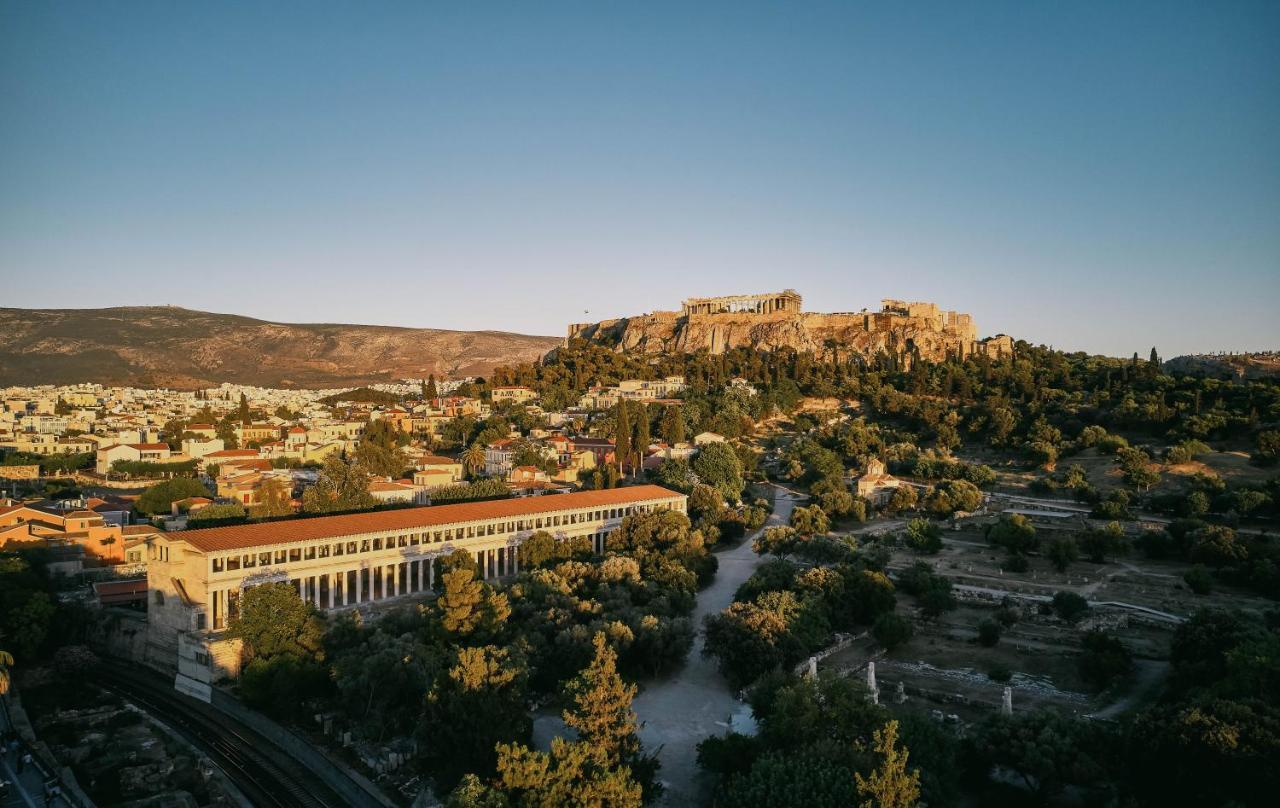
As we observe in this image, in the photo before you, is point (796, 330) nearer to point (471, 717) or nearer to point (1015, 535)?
point (1015, 535)

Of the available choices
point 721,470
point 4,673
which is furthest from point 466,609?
point 721,470

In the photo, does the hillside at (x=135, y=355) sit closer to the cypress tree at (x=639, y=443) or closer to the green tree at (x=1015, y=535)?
the cypress tree at (x=639, y=443)

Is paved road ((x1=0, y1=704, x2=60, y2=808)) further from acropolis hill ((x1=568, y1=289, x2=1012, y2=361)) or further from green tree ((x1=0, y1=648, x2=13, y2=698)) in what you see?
acropolis hill ((x1=568, y1=289, x2=1012, y2=361))

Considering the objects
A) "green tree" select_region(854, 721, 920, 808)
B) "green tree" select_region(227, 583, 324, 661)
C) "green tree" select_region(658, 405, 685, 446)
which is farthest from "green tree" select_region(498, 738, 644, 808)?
"green tree" select_region(658, 405, 685, 446)

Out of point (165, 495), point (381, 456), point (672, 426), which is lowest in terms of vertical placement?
point (165, 495)

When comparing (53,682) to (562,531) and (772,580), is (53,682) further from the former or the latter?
(772,580)
